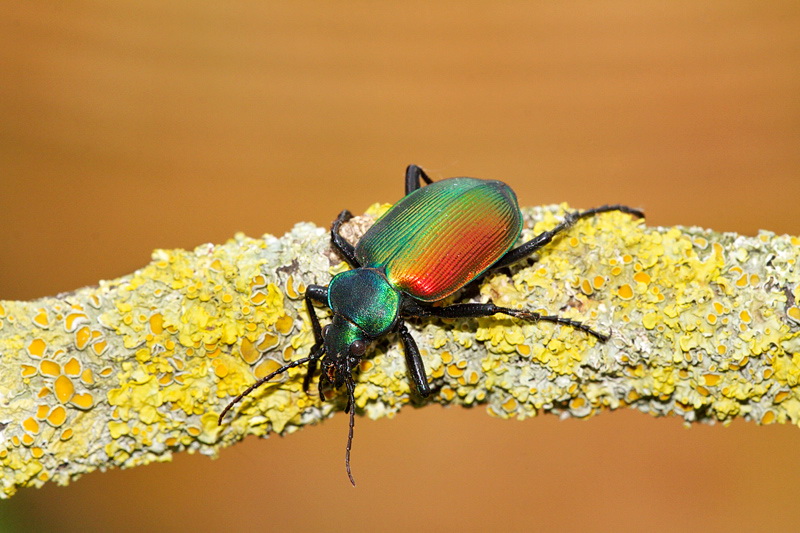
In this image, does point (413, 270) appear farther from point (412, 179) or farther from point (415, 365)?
point (412, 179)

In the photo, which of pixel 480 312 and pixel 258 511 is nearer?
pixel 480 312

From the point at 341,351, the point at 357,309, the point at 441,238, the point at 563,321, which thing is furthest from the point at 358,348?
the point at 563,321

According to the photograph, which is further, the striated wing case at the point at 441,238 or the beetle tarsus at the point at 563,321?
the striated wing case at the point at 441,238

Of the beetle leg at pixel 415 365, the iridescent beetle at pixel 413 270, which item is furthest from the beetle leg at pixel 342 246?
the beetle leg at pixel 415 365

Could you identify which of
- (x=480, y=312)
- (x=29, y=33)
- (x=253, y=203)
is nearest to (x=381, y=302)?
(x=480, y=312)

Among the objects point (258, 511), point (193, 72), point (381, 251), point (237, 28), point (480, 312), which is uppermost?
point (237, 28)

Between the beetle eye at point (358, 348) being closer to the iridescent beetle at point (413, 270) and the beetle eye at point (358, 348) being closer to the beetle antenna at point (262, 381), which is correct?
the iridescent beetle at point (413, 270)

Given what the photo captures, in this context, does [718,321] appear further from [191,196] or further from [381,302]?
[191,196]

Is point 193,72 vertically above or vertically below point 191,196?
above
